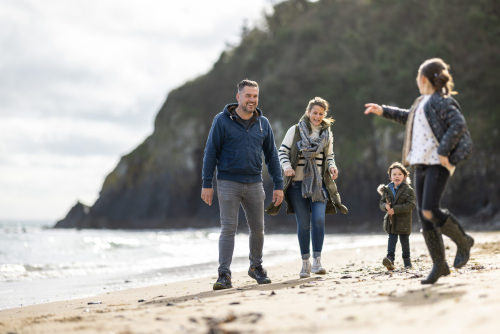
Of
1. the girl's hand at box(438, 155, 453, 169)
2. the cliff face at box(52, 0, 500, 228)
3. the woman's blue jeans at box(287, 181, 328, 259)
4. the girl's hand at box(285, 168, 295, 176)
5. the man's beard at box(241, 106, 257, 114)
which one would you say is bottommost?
the woman's blue jeans at box(287, 181, 328, 259)

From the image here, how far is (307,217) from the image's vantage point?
594 cm

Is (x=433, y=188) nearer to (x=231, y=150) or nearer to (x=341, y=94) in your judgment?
(x=231, y=150)

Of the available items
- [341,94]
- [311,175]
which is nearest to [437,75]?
[311,175]

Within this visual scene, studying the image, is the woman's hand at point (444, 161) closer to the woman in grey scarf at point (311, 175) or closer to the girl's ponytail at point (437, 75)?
the girl's ponytail at point (437, 75)

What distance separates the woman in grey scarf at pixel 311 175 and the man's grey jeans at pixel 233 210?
0.46 m

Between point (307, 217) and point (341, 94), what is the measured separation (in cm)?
3252

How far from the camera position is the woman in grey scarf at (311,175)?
18.9 feet

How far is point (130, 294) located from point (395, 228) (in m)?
3.18

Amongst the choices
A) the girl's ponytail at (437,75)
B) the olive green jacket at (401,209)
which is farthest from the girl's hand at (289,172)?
the girl's ponytail at (437,75)

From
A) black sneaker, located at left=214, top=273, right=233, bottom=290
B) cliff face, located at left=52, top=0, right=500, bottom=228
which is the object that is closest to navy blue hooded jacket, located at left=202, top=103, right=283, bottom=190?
black sneaker, located at left=214, top=273, right=233, bottom=290

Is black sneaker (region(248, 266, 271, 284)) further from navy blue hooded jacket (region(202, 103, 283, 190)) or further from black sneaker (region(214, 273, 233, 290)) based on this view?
navy blue hooded jacket (region(202, 103, 283, 190))

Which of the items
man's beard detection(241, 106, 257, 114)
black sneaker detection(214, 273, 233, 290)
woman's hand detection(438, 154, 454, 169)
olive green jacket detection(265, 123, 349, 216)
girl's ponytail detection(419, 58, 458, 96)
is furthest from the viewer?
olive green jacket detection(265, 123, 349, 216)

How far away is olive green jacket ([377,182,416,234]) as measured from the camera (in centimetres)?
641

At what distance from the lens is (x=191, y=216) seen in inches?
1650
